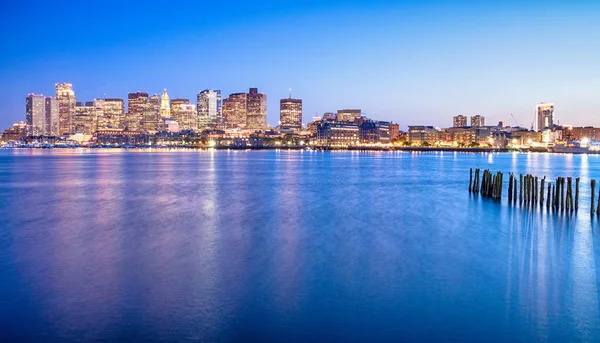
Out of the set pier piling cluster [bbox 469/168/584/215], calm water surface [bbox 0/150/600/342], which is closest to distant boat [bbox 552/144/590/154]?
pier piling cluster [bbox 469/168/584/215]

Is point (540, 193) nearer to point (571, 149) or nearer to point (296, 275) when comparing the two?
point (296, 275)

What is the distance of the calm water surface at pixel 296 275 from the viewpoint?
33.6 feet

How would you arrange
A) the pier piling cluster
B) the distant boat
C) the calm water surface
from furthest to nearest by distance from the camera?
the distant boat → the pier piling cluster → the calm water surface

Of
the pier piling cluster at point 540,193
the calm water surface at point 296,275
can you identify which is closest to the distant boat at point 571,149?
the pier piling cluster at point 540,193

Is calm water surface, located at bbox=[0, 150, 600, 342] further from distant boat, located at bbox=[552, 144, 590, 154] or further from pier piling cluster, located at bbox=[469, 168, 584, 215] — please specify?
distant boat, located at bbox=[552, 144, 590, 154]

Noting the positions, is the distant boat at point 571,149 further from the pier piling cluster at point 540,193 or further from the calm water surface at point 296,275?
the calm water surface at point 296,275

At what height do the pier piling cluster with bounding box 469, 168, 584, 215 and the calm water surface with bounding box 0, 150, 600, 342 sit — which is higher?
the pier piling cluster with bounding box 469, 168, 584, 215

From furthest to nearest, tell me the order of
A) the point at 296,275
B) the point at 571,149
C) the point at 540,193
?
the point at 571,149 < the point at 540,193 < the point at 296,275

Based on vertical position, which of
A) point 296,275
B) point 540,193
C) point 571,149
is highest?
point 571,149

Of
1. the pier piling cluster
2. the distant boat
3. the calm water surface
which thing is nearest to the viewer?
the calm water surface

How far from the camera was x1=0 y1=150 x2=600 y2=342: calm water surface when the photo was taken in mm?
10234

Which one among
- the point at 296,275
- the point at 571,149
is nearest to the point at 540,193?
the point at 296,275

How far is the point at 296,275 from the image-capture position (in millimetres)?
13992

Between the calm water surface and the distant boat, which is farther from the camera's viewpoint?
the distant boat
